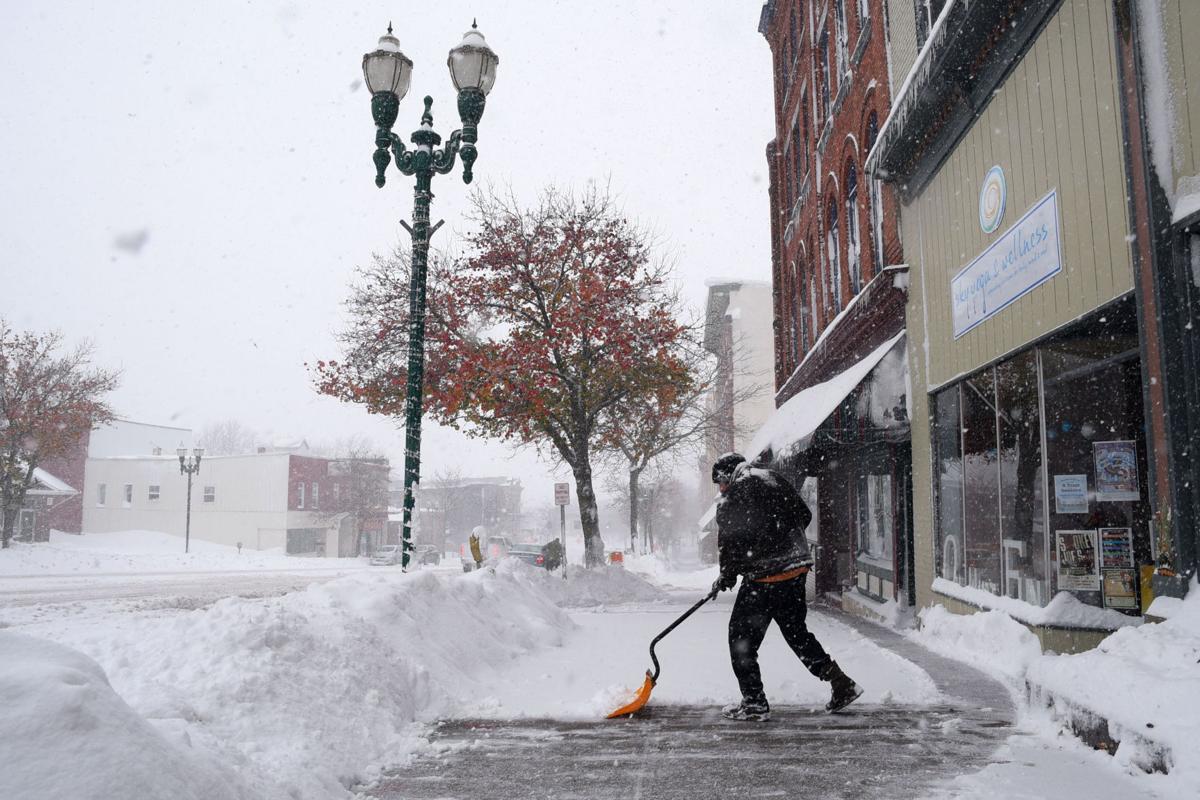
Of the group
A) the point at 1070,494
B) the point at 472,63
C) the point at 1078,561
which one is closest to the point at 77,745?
the point at 1078,561

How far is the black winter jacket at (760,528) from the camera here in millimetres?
5699

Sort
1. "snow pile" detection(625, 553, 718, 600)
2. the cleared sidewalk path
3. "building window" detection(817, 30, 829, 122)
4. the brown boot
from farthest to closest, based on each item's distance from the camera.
A: "snow pile" detection(625, 553, 718, 600) → "building window" detection(817, 30, 829, 122) → the brown boot → the cleared sidewalk path

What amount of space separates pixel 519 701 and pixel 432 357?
13.1 m

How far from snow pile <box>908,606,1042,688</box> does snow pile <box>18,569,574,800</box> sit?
13.3 ft

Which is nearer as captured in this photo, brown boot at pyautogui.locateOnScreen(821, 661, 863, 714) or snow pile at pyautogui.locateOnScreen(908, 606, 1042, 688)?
brown boot at pyautogui.locateOnScreen(821, 661, 863, 714)

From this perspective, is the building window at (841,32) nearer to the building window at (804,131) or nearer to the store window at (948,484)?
the building window at (804,131)

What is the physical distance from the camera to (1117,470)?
22.9 ft

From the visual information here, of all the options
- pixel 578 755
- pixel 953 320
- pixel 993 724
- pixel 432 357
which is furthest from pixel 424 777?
pixel 432 357

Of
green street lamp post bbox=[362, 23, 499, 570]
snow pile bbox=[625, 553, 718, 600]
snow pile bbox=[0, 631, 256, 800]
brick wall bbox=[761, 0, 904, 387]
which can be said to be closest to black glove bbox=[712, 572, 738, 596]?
snow pile bbox=[0, 631, 256, 800]

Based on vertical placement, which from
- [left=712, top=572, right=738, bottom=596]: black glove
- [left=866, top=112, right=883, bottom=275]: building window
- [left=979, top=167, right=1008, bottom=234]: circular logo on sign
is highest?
[left=866, top=112, right=883, bottom=275]: building window

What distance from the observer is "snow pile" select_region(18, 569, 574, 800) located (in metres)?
4.32

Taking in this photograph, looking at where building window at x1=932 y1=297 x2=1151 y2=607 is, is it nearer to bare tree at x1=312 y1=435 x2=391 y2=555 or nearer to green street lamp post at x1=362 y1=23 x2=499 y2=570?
green street lamp post at x1=362 y1=23 x2=499 y2=570

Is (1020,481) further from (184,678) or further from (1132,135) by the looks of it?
(184,678)

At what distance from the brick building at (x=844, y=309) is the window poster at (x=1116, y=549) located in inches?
159
